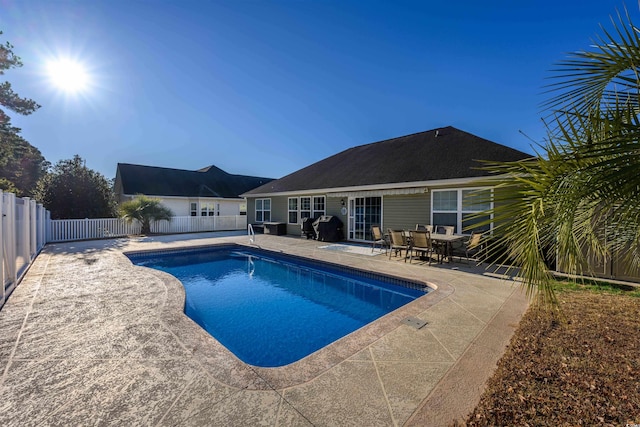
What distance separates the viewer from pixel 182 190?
2167 cm

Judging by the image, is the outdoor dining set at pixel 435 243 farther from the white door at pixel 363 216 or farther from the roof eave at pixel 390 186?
the white door at pixel 363 216

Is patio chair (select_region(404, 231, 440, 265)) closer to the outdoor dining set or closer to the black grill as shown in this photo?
→ the outdoor dining set

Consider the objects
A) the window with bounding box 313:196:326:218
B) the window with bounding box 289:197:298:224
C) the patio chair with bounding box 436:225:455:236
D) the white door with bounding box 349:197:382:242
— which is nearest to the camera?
the patio chair with bounding box 436:225:455:236

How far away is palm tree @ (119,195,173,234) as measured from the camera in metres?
15.4

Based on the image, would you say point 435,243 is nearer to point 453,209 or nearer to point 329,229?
point 453,209

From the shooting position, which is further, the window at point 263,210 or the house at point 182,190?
the house at point 182,190

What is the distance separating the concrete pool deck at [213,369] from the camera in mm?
2178

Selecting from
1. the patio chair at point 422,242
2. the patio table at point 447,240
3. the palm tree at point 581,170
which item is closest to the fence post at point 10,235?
the palm tree at point 581,170

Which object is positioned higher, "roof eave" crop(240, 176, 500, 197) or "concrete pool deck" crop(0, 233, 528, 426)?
"roof eave" crop(240, 176, 500, 197)

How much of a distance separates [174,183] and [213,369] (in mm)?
22928

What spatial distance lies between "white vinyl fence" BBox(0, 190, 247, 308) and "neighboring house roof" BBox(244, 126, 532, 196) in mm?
4592

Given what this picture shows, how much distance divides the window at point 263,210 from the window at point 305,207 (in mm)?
3242

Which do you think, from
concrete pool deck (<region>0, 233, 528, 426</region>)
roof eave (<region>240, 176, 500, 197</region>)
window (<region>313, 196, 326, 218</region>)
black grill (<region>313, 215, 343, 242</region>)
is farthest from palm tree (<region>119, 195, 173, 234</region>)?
concrete pool deck (<region>0, 233, 528, 426</region>)

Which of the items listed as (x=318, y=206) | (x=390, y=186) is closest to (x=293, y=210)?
(x=318, y=206)
